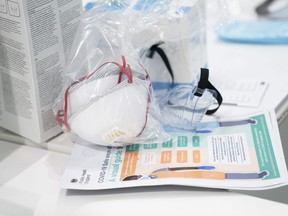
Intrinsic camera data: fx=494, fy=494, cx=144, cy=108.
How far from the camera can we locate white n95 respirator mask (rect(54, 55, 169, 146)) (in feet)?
2.01

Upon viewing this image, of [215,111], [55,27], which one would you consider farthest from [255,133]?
[55,27]

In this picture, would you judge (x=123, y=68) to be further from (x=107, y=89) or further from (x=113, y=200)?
(x=113, y=200)

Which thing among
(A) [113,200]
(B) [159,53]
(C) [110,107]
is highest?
(B) [159,53]

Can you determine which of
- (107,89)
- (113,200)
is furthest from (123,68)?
(113,200)

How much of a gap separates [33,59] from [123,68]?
0.11 metres

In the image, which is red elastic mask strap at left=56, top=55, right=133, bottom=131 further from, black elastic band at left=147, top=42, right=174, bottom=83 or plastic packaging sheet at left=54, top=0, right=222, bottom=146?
black elastic band at left=147, top=42, right=174, bottom=83

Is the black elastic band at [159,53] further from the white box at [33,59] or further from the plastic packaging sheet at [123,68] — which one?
the white box at [33,59]

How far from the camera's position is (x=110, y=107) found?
2.00 feet

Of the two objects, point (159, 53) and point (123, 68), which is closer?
point (123, 68)

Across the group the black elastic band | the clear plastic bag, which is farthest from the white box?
the black elastic band

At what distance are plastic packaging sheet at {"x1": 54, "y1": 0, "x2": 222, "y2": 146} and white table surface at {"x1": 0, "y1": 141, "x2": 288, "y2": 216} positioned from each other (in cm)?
8

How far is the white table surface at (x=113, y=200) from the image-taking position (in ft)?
1.81

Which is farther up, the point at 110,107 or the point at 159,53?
the point at 159,53

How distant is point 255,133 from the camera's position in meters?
0.66
